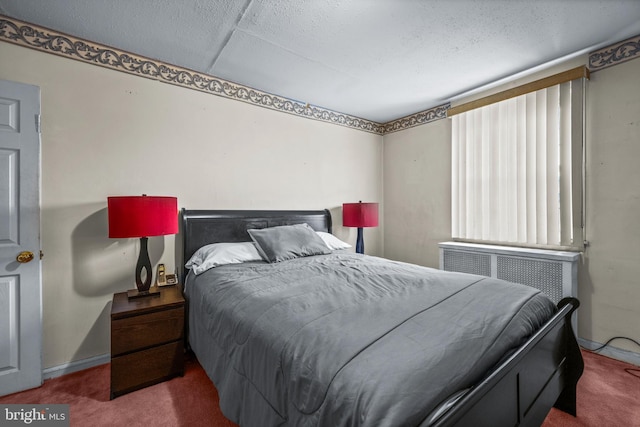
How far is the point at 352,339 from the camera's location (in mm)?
989

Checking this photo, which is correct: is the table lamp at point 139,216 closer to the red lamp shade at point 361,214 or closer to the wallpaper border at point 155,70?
the wallpaper border at point 155,70

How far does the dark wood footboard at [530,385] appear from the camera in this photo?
32.9 inches

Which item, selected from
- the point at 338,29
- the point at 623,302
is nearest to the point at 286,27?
the point at 338,29

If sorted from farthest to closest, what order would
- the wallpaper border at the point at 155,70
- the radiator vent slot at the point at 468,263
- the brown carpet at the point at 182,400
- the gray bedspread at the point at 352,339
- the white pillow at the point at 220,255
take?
the radiator vent slot at the point at 468,263, the white pillow at the point at 220,255, the wallpaper border at the point at 155,70, the brown carpet at the point at 182,400, the gray bedspread at the point at 352,339

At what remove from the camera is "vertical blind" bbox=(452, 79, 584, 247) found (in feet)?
8.06

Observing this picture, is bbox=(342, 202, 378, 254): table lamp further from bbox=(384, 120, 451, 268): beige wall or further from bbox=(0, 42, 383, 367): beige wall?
bbox=(0, 42, 383, 367): beige wall

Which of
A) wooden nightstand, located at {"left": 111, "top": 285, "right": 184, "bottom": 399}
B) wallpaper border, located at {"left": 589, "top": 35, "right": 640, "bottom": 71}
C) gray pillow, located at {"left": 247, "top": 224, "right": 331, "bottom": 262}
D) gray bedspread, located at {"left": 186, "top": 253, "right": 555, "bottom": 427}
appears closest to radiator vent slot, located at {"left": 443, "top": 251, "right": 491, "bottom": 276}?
gray bedspread, located at {"left": 186, "top": 253, "right": 555, "bottom": 427}

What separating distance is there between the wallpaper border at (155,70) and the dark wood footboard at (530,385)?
2754 millimetres

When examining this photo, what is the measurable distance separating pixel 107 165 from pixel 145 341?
1.41 metres

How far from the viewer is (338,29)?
2.00 m

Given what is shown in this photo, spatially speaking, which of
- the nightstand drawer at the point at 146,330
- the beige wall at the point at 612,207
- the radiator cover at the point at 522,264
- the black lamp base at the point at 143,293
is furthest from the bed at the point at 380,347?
the beige wall at the point at 612,207

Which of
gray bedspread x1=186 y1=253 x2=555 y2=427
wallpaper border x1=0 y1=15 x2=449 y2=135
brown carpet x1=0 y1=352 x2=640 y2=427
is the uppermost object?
wallpaper border x1=0 y1=15 x2=449 y2=135

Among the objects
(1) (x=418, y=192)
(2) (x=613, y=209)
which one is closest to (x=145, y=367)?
(1) (x=418, y=192)

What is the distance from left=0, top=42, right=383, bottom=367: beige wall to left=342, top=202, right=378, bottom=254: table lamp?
978 mm
